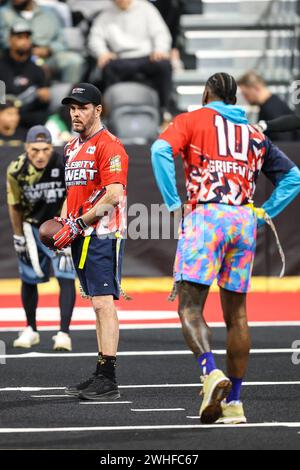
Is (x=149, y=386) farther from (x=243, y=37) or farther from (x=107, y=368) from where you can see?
(x=243, y=37)

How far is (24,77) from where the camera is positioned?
683 inches

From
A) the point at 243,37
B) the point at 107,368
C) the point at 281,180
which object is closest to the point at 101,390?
the point at 107,368

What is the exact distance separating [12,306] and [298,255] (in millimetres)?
3511

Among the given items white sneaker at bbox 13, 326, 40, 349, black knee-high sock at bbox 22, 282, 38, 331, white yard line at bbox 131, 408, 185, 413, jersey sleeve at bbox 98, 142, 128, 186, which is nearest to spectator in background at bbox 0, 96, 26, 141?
black knee-high sock at bbox 22, 282, 38, 331

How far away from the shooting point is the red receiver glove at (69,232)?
27.9 ft

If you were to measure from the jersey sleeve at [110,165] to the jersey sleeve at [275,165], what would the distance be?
4.04 feet

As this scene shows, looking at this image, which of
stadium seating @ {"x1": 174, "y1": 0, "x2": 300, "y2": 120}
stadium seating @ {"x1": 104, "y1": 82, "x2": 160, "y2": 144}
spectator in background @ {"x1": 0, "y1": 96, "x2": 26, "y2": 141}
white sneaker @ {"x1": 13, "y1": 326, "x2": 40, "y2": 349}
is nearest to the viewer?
white sneaker @ {"x1": 13, "y1": 326, "x2": 40, "y2": 349}

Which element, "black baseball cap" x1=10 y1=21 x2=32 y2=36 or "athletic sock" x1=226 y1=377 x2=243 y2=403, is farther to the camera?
"black baseball cap" x1=10 y1=21 x2=32 y2=36

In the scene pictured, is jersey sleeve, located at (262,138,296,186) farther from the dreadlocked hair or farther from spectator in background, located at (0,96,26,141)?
spectator in background, located at (0,96,26,141)

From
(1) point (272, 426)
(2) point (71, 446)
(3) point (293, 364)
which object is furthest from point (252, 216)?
(3) point (293, 364)

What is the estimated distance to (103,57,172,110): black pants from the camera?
17906mm

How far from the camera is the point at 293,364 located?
999 centimetres

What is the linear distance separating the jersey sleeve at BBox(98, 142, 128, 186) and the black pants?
9515mm
